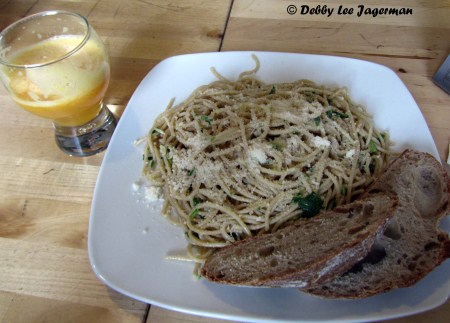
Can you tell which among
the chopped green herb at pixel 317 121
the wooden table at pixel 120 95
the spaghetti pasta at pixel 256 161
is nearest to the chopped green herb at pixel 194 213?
the spaghetti pasta at pixel 256 161

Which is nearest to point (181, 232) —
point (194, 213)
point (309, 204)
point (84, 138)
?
point (194, 213)

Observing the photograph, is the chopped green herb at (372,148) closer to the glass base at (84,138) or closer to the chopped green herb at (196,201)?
the chopped green herb at (196,201)

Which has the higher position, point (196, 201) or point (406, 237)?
point (406, 237)

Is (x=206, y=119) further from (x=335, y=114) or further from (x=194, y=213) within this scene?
(x=335, y=114)

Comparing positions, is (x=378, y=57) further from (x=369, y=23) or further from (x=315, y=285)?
(x=315, y=285)

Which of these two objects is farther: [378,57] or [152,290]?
[378,57]

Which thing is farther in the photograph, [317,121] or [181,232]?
[317,121]

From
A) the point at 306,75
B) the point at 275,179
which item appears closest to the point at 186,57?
the point at 306,75
